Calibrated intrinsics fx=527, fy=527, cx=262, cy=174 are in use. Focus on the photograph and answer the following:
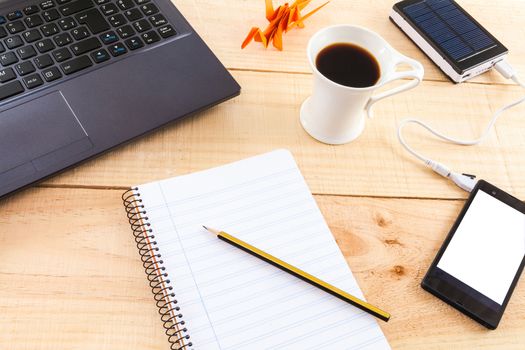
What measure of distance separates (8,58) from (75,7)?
11 cm

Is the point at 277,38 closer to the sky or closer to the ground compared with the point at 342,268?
closer to the sky

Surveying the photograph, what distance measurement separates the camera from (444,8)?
0.78m

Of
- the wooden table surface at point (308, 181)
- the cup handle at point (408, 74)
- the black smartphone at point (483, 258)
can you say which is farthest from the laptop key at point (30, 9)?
the black smartphone at point (483, 258)

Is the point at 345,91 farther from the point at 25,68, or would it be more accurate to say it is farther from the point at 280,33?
the point at 25,68

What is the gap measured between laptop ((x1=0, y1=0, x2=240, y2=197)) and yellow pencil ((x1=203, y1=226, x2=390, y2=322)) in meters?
0.18

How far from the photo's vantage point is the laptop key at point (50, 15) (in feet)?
2.21

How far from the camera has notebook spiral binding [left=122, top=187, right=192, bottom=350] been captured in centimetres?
53

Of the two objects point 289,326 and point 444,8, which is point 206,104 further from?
point 444,8

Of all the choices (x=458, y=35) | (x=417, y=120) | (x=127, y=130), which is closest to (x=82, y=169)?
(x=127, y=130)

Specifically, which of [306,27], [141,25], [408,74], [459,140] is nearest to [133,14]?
[141,25]

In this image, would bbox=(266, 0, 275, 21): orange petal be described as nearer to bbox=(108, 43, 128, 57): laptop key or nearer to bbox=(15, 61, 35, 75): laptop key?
bbox=(108, 43, 128, 57): laptop key

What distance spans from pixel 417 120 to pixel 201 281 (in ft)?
1.20

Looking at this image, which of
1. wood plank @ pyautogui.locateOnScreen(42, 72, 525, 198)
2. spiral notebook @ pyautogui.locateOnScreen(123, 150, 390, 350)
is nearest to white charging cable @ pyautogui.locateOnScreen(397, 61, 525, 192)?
wood plank @ pyautogui.locateOnScreen(42, 72, 525, 198)

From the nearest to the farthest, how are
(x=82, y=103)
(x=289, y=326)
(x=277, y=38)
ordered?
(x=289, y=326), (x=82, y=103), (x=277, y=38)
